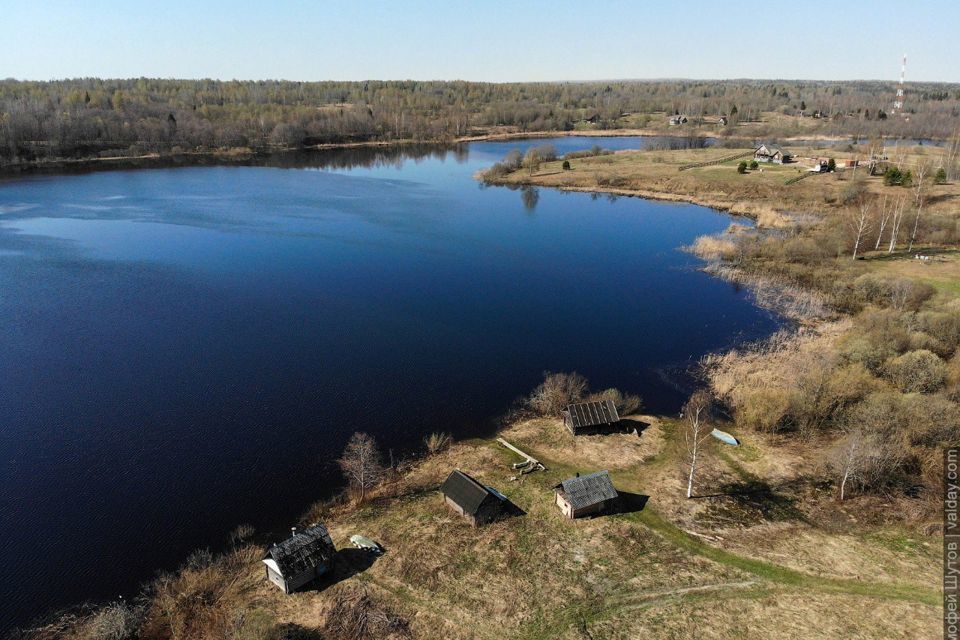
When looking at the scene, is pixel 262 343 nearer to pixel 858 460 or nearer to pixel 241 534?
pixel 241 534

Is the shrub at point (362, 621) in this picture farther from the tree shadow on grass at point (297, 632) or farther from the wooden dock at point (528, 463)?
the wooden dock at point (528, 463)

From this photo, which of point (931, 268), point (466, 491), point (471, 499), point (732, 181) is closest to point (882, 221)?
point (931, 268)

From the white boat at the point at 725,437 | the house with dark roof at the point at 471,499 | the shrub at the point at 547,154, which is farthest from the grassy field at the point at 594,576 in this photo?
the shrub at the point at 547,154

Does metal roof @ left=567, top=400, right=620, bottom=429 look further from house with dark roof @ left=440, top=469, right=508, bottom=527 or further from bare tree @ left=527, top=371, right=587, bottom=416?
house with dark roof @ left=440, top=469, right=508, bottom=527

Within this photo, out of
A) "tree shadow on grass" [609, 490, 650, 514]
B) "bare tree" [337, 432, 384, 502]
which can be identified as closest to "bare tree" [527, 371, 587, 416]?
"tree shadow on grass" [609, 490, 650, 514]

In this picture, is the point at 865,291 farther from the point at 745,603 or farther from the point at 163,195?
the point at 163,195
